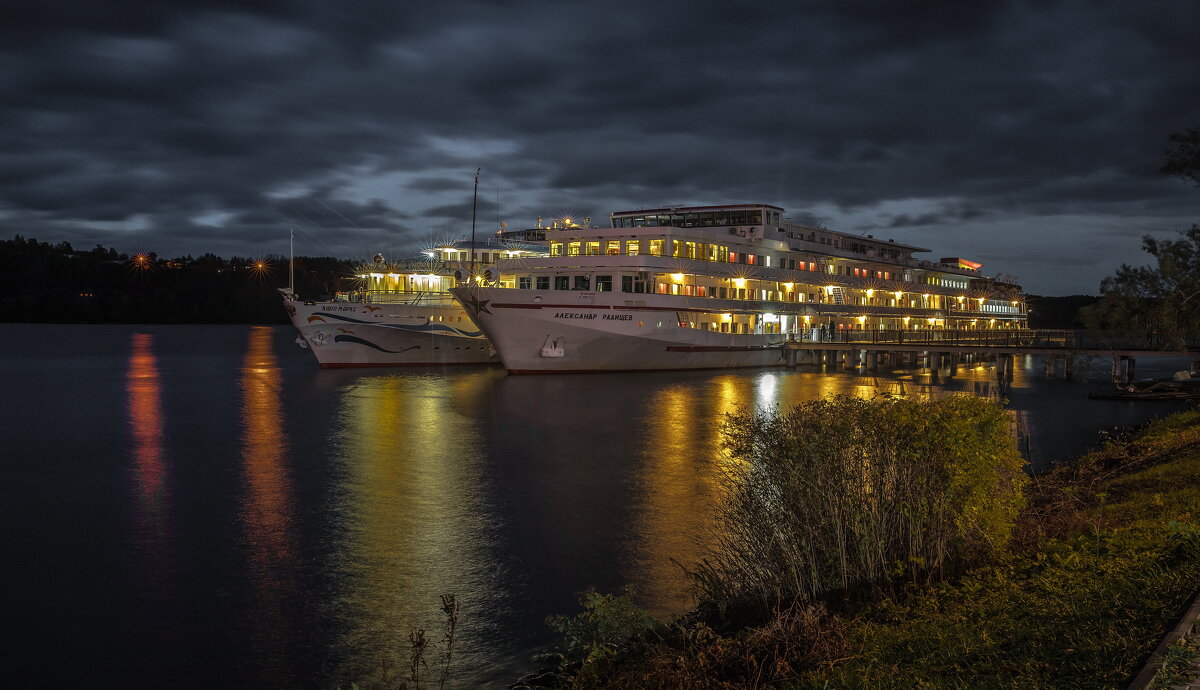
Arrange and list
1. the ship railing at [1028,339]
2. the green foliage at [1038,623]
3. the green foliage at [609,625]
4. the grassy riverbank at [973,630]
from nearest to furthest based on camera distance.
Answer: the green foliage at [1038,623] → the grassy riverbank at [973,630] → the green foliage at [609,625] → the ship railing at [1028,339]

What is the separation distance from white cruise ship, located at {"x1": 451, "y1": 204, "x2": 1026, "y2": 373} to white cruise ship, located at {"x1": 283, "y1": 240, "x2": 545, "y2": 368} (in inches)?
222

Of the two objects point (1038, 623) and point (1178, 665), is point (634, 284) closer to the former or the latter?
point (1038, 623)

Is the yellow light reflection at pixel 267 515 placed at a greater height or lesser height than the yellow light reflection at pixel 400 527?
lesser

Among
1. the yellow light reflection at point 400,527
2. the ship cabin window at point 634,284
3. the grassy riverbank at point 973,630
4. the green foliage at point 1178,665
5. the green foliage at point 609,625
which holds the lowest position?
the yellow light reflection at point 400,527

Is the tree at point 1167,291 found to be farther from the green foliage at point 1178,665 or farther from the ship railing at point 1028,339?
the green foliage at point 1178,665

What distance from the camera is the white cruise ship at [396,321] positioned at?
191 ft

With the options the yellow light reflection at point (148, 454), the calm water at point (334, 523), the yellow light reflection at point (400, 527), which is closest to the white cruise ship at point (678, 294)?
the calm water at point (334, 523)

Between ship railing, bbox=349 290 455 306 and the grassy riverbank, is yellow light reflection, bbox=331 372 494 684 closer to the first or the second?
the grassy riverbank

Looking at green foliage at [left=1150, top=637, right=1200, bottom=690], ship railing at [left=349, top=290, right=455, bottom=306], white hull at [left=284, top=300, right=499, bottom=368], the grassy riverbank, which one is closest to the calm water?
the grassy riverbank

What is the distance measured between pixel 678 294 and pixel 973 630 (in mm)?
48041

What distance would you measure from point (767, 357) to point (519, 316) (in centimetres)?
2352

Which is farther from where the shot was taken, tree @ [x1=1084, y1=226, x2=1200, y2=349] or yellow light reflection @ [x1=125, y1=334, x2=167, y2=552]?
tree @ [x1=1084, y1=226, x2=1200, y2=349]

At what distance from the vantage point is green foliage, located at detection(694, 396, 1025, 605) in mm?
8719

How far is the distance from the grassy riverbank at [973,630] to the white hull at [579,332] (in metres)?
39.3
